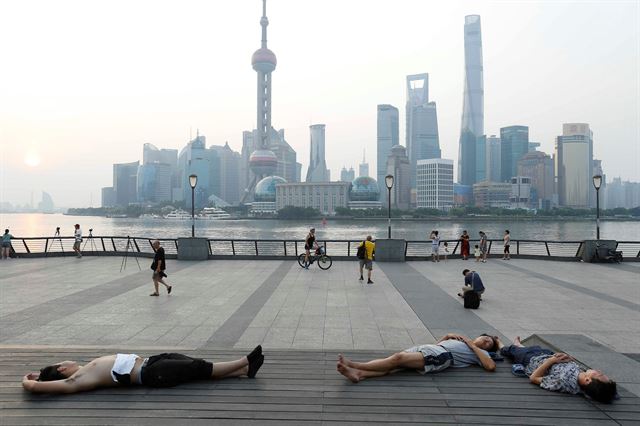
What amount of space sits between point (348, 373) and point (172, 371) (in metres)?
2.01

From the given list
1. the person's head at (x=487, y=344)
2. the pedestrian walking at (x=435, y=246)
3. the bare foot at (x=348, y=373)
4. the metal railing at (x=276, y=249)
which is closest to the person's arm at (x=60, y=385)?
the bare foot at (x=348, y=373)

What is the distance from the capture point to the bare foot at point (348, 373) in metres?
5.12

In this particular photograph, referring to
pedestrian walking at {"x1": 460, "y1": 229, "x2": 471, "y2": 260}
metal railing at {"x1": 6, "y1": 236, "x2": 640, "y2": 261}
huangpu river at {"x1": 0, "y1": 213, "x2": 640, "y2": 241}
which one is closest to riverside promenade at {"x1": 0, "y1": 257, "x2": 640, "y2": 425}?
pedestrian walking at {"x1": 460, "y1": 229, "x2": 471, "y2": 260}

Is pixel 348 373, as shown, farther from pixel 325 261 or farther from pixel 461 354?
pixel 325 261

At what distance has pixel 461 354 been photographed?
5699mm

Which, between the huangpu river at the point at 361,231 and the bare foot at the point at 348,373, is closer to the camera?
the bare foot at the point at 348,373

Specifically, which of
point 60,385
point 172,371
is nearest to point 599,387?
point 172,371

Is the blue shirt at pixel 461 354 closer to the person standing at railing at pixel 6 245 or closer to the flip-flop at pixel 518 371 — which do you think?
the flip-flop at pixel 518 371

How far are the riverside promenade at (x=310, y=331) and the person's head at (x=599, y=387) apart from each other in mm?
105

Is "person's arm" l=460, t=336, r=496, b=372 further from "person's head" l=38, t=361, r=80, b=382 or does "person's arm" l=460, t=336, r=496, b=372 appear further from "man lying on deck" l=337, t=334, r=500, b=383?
"person's head" l=38, t=361, r=80, b=382

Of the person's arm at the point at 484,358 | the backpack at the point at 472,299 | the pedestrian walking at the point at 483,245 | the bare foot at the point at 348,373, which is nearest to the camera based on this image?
the bare foot at the point at 348,373

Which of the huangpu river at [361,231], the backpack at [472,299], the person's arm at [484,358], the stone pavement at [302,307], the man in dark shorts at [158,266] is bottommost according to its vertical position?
the huangpu river at [361,231]

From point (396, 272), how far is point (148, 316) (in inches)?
391

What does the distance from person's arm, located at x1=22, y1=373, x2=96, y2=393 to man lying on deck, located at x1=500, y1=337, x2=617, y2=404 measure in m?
5.06
